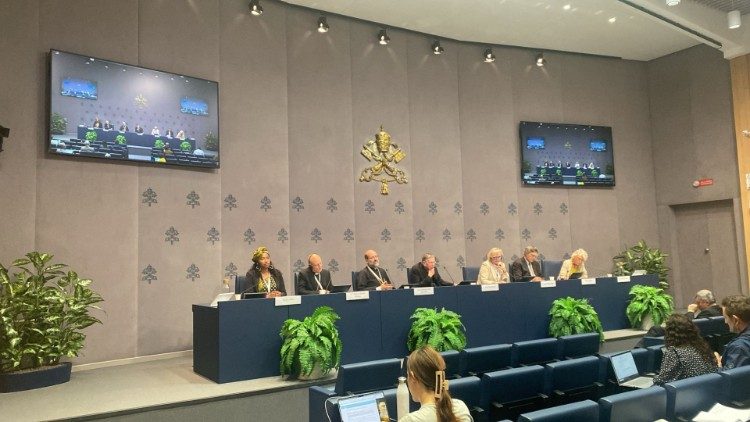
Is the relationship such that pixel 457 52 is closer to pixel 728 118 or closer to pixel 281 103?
pixel 281 103

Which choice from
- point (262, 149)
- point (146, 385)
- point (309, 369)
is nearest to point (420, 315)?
point (309, 369)

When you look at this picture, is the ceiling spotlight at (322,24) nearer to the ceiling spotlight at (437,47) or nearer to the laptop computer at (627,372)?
the ceiling spotlight at (437,47)

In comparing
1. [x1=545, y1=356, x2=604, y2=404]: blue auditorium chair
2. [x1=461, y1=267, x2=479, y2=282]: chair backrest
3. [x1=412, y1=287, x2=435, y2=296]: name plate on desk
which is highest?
[x1=461, y1=267, x2=479, y2=282]: chair backrest

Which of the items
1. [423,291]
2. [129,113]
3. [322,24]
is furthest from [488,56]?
[129,113]

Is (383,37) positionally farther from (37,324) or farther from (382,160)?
(37,324)

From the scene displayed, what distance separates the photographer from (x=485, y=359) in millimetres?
4160

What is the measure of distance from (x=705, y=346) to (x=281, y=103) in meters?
5.69

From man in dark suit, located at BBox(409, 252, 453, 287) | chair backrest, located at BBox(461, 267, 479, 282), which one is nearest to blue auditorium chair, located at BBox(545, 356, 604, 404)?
man in dark suit, located at BBox(409, 252, 453, 287)

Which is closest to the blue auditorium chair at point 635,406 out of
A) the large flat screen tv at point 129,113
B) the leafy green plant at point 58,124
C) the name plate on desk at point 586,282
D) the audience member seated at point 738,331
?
the audience member seated at point 738,331

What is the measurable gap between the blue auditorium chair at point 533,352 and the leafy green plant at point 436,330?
2.97ft

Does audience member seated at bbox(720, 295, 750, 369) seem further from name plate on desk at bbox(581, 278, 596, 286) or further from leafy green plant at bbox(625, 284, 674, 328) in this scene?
leafy green plant at bbox(625, 284, 674, 328)

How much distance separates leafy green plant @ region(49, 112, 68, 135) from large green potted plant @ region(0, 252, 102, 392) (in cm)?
132

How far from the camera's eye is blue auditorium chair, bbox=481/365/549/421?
3.21m

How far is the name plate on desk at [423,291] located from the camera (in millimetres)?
5633
